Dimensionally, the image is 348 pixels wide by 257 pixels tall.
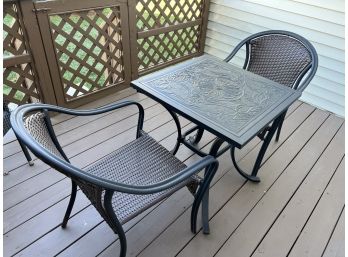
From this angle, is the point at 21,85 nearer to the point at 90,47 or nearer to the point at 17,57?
the point at 17,57

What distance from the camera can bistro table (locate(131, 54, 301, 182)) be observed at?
126 cm

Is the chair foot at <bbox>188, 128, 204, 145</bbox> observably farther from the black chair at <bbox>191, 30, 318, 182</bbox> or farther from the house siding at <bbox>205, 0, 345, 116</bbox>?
the house siding at <bbox>205, 0, 345, 116</bbox>

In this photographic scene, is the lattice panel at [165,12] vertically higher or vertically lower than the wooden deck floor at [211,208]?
higher

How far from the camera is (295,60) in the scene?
1.91 meters

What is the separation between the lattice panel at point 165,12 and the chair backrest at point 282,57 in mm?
1050

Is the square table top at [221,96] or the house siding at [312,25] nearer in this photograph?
the square table top at [221,96]

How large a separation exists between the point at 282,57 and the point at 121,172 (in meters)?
1.40

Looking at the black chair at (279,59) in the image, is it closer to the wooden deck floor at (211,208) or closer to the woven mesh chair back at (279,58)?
the woven mesh chair back at (279,58)

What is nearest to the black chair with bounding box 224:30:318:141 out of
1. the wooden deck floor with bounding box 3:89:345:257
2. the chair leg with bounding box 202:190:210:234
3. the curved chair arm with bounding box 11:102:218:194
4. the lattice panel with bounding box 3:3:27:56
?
the wooden deck floor with bounding box 3:89:345:257

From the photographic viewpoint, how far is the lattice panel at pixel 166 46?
2.80 metres

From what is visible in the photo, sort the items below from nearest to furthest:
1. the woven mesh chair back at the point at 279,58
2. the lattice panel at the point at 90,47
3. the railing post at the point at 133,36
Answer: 1. the woven mesh chair back at the point at 279,58
2. the lattice panel at the point at 90,47
3. the railing post at the point at 133,36

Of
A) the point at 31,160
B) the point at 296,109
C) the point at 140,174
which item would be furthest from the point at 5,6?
the point at 296,109

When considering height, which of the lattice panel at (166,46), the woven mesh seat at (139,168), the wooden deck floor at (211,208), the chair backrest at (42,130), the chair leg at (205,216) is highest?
the chair backrest at (42,130)

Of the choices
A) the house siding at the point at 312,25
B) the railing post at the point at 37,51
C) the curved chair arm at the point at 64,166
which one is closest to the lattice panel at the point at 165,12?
the house siding at the point at 312,25
